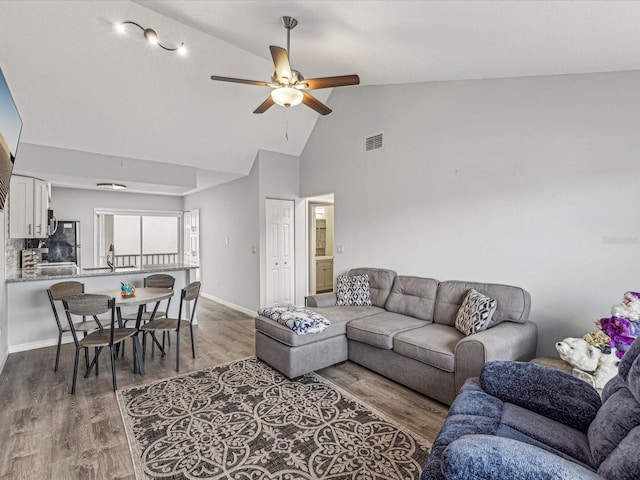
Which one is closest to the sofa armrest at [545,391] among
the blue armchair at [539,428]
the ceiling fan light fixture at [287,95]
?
the blue armchair at [539,428]

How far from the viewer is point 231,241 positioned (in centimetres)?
639

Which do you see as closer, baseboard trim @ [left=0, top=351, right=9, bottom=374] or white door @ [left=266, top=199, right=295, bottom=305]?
baseboard trim @ [left=0, top=351, right=9, bottom=374]

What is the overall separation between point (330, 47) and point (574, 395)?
10.6ft

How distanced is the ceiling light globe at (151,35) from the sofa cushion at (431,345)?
3.75 metres

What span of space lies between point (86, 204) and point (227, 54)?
542 centimetres

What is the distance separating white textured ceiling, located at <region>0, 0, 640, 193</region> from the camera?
215 cm

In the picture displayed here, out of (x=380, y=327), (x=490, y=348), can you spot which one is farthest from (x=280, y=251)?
(x=490, y=348)

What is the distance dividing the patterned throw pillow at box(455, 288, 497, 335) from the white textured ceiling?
206 cm

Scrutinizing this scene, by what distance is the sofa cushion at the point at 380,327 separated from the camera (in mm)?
3119

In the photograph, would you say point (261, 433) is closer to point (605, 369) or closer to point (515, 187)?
point (605, 369)

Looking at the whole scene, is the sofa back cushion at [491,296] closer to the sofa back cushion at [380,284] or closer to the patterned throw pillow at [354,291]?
the sofa back cushion at [380,284]

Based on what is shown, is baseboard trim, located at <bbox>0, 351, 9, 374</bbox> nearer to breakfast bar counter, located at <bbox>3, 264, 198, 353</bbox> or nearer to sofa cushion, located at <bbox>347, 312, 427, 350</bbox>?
breakfast bar counter, located at <bbox>3, 264, 198, 353</bbox>

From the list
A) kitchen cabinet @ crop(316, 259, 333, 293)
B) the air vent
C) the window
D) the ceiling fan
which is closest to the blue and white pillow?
the ceiling fan

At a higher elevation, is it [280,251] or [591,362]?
[280,251]
